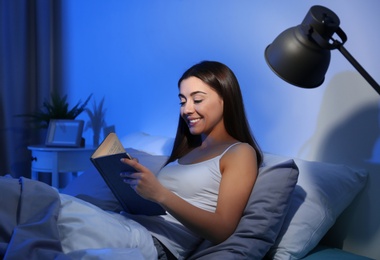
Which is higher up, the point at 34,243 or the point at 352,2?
the point at 352,2

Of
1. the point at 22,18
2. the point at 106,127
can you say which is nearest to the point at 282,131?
the point at 106,127

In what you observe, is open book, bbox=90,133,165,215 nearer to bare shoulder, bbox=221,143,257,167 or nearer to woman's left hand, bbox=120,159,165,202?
woman's left hand, bbox=120,159,165,202

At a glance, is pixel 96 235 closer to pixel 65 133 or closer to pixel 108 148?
pixel 108 148

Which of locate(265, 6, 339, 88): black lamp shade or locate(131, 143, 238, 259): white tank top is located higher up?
locate(265, 6, 339, 88): black lamp shade

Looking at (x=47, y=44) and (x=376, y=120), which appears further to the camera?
(x=47, y=44)

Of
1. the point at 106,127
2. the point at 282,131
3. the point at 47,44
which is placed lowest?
the point at 106,127

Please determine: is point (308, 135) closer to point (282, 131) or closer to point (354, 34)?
point (282, 131)

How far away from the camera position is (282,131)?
157 cm

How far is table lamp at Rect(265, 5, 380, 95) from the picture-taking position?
27.9 inches

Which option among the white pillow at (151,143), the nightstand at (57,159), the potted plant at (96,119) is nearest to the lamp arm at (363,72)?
the white pillow at (151,143)

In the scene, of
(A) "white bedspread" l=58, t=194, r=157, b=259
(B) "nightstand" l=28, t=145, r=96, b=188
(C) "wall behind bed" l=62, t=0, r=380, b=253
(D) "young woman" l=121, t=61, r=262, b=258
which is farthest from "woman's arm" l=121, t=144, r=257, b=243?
(B) "nightstand" l=28, t=145, r=96, b=188

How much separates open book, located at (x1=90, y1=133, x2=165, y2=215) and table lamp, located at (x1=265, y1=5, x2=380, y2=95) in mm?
414

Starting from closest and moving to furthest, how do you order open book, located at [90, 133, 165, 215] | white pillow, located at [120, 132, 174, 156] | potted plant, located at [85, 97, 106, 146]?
open book, located at [90, 133, 165, 215] < white pillow, located at [120, 132, 174, 156] < potted plant, located at [85, 97, 106, 146]

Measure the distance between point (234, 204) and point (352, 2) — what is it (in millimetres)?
695
